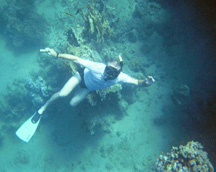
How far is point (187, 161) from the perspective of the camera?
173 inches

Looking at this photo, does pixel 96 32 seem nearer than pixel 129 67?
Yes

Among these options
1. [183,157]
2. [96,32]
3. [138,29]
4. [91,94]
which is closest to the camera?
[183,157]

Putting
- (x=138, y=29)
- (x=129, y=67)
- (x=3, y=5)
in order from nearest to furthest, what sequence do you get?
1. (x=129, y=67)
2. (x=138, y=29)
3. (x=3, y=5)

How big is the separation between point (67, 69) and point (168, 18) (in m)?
7.38

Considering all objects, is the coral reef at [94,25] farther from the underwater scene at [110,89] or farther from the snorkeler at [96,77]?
the snorkeler at [96,77]

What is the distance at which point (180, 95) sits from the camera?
269 inches

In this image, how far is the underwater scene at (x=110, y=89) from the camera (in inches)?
231

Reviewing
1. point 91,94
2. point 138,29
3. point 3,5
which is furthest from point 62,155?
point 3,5

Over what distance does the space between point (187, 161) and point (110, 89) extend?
3.64 meters

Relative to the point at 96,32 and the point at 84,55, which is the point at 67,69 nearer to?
the point at 84,55

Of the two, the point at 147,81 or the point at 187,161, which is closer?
the point at 147,81

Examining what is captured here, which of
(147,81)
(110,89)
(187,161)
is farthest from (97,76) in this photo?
(187,161)

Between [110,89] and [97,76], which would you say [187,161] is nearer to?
[110,89]

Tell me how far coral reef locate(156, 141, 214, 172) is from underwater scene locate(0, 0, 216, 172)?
30 millimetres
